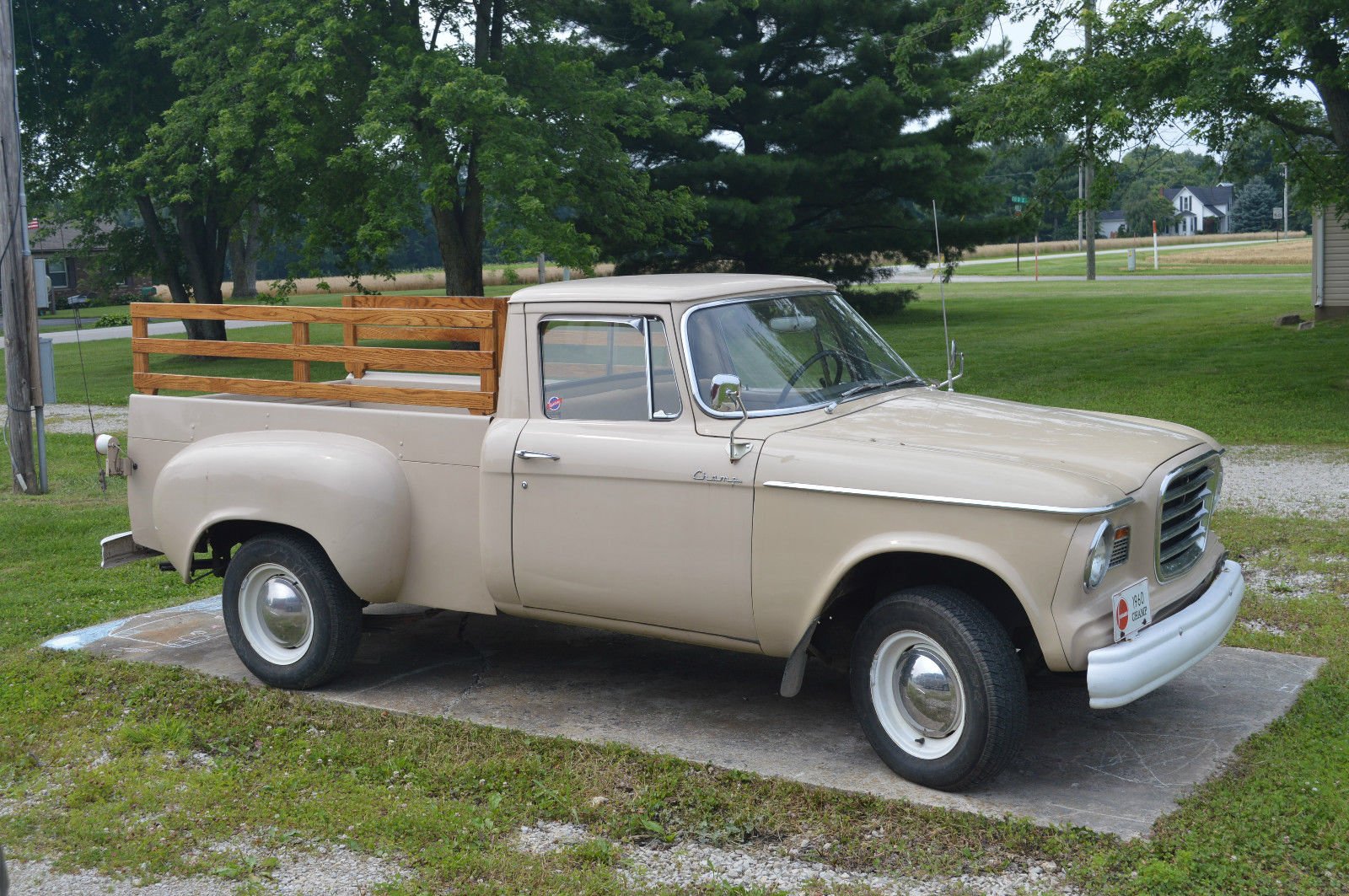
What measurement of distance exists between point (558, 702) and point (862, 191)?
24.6 meters

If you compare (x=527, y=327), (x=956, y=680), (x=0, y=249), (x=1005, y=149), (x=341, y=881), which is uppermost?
(x=1005, y=149)

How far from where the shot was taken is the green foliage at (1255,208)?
99.6 m

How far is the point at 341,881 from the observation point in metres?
4.29

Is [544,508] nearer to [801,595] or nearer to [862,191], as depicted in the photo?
[801,595]

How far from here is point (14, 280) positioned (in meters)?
12.5

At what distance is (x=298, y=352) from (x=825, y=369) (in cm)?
258

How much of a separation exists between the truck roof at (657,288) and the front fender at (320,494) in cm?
104

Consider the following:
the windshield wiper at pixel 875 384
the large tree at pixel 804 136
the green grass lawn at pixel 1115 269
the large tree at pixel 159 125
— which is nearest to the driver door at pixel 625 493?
the windshield wiper at pixel 875 384

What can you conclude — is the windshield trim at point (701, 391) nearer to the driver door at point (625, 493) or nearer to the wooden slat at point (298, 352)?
the driver door at point (625, 493)

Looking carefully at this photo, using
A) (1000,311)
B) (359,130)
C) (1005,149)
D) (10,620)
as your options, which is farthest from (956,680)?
(1000,311)

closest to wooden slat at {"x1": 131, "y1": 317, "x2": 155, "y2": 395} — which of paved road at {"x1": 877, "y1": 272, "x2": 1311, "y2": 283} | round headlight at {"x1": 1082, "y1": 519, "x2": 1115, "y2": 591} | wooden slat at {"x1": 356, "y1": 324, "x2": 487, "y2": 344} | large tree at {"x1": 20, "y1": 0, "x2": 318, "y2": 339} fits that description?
wooden slat at {"x1": 356, "y1": 324, "x2": 487, "y2": 344}

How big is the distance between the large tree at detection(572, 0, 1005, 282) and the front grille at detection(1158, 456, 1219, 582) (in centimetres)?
2143

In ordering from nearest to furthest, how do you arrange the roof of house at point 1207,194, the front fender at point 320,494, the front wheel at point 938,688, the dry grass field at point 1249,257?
the front wheel at point 938,688 → the front fender at point 320,494 → the dry grass field at point 1249,257 → the roof of house at point 1207,194

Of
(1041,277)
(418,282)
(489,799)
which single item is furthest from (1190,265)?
(489,799)
